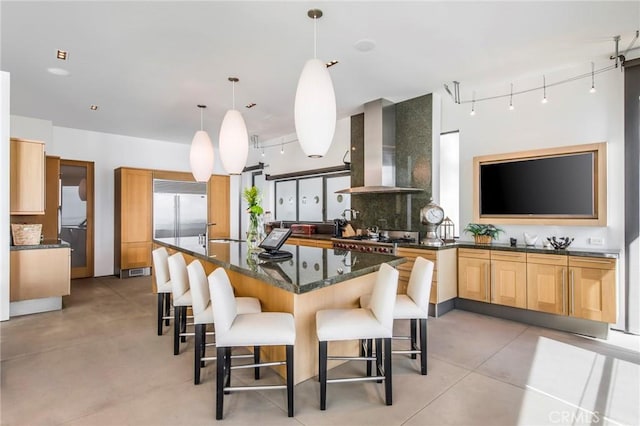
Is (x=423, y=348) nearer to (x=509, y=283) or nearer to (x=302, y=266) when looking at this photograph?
(x=302, y=266)

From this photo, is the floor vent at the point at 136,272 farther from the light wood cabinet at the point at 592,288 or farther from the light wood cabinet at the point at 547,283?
the light wood cabinet at the point at 592,288

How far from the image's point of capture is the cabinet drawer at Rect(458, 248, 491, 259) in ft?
13.3

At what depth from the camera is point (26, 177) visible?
425cm

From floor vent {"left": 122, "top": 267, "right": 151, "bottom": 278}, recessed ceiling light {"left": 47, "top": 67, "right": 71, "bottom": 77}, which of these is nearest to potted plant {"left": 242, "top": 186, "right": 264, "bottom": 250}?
recessed ceiling light {"left": 47, "top": 67, "right": 71, "bottom": 77}

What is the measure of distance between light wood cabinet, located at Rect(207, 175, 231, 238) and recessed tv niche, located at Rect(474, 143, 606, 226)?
17.8 feet

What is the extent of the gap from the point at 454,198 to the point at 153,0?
13.9 feet

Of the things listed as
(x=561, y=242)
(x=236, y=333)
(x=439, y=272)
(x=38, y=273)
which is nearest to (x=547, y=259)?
(x=561, y=242)

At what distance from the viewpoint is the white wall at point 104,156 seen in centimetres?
618

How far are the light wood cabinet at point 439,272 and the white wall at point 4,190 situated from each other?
13.4 ft

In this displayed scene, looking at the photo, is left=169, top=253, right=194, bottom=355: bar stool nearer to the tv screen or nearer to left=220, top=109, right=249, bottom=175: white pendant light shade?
left=220, top=109, right=249, bottom=175: white pendant light shade

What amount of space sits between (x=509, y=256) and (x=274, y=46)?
350 centimetres

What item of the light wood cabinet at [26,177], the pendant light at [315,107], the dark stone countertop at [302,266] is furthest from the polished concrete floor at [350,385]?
the pendant light at [315,107]

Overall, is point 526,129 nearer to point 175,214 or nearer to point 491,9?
point 491,9

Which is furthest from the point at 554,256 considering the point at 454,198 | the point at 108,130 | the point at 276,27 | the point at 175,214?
the point at 108,130
